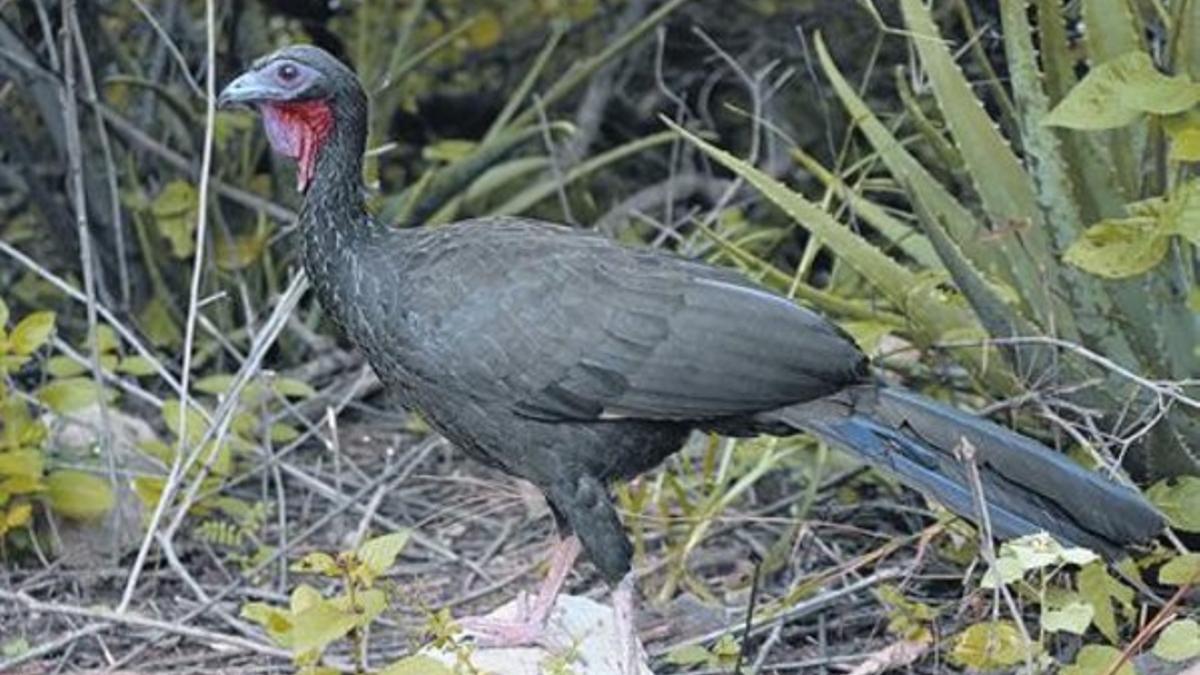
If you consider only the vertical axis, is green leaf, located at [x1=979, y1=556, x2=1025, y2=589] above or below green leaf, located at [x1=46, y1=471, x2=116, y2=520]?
above

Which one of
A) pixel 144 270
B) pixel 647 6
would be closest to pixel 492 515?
pixel 144 270

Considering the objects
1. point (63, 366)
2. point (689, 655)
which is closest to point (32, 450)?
point (63, 366)

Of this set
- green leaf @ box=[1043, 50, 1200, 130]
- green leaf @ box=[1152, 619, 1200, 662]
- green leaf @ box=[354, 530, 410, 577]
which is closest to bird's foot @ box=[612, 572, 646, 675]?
green leaf @ box=[354, 530, 410, 577]

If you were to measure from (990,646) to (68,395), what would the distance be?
7.25ft

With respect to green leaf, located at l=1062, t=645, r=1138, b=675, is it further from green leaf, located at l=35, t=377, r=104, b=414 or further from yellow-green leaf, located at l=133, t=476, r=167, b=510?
green leaf, located at l=35, t=377, r=104, b=414

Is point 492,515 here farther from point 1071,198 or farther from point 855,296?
point 1071,198

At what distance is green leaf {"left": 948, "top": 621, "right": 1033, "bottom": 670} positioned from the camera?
3.58 m

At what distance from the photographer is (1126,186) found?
446 cm

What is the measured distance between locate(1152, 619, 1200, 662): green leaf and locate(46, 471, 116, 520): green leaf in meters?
2.47

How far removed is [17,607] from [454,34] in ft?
7.51

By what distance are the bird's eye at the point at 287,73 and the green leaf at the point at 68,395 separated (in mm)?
1160

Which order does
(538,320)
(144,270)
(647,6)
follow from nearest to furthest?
(538,320)
(144,270)
(647,6)

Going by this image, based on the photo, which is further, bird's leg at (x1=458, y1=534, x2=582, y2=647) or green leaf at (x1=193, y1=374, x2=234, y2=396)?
green leaf at (x1=193, y1=374, x2=234, y2=396)

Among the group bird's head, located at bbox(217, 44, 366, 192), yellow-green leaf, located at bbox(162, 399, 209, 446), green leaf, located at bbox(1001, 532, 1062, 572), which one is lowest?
yellow-green leaf, located at bbox(162, 399, 209, 446)
